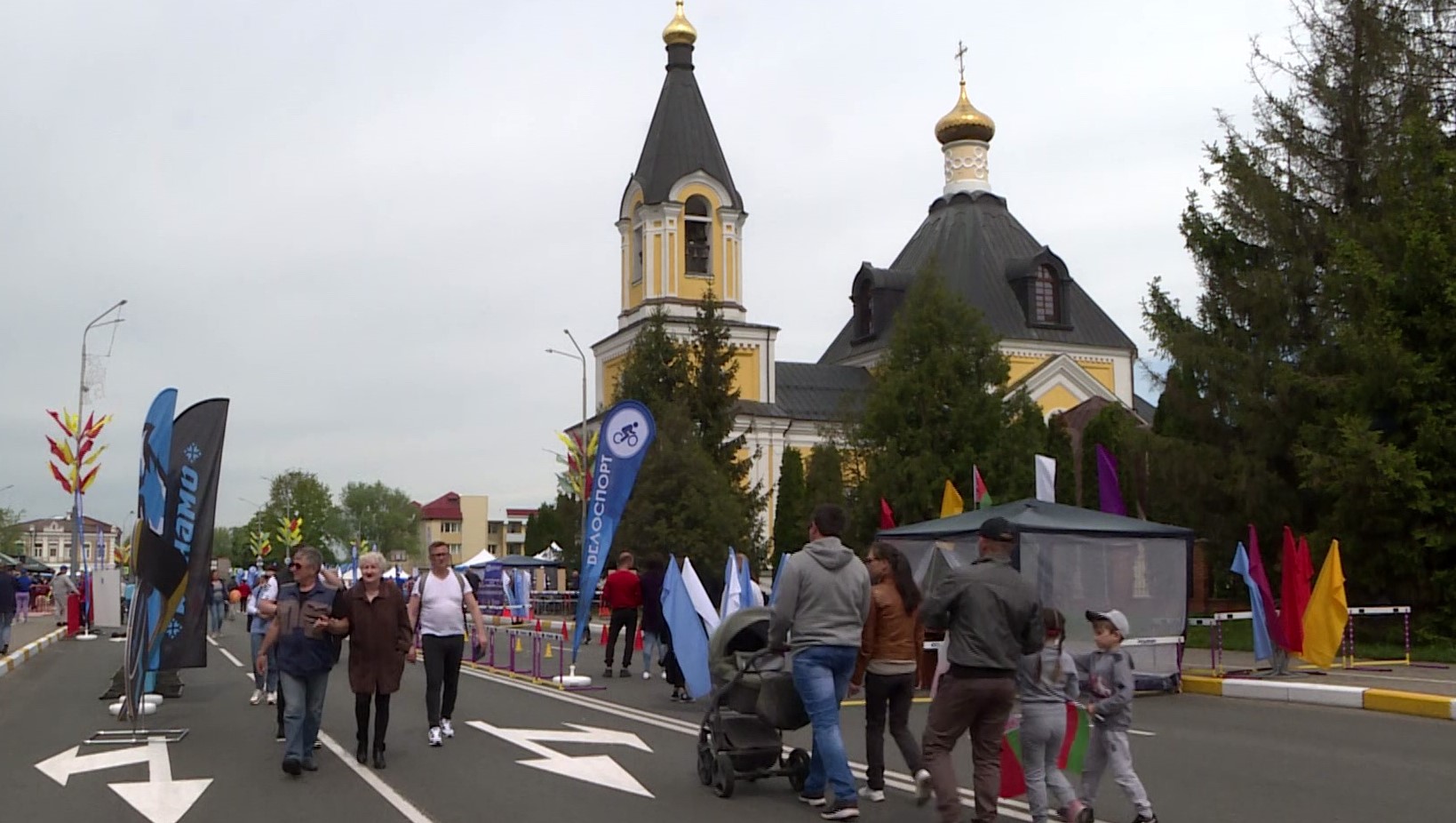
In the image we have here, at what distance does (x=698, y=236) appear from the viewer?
65625 mm

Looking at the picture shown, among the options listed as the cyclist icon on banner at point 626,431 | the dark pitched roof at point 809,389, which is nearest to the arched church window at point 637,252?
the dark pitched roof at point 809,389

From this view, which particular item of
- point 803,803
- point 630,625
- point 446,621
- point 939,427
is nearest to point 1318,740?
point 803,803

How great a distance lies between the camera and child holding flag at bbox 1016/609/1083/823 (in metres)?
8.30

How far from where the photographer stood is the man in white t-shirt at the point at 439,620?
12.5 m

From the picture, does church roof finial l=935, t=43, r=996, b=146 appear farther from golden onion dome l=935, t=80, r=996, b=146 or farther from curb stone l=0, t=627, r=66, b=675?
curb stone l=0, t=627, r=66, b=675

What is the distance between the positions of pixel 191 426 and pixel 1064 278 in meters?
61.7

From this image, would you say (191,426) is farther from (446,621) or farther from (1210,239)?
(1210,239)

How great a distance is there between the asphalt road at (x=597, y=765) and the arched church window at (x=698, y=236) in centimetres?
4851

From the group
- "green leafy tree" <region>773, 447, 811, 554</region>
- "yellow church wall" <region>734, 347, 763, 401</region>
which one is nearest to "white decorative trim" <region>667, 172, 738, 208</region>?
"yellow church wall" <region>734, 347, 763, 401</region>

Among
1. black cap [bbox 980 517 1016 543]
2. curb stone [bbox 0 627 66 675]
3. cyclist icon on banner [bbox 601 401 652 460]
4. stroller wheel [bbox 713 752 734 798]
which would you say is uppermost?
cyclist icon on banner [bbox 601 401 652 460]

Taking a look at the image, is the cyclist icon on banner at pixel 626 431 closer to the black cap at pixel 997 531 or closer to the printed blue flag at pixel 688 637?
the printed blue flag at pixel 688 637

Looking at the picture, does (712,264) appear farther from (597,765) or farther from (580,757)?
(597,765)

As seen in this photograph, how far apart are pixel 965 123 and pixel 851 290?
10465 millimetres

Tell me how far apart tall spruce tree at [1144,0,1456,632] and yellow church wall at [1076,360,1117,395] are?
40.7 m
